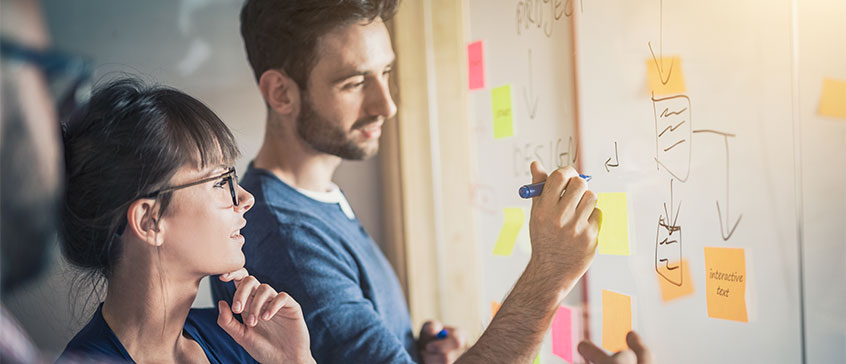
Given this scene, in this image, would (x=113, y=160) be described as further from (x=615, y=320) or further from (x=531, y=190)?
(x=615, y=320)

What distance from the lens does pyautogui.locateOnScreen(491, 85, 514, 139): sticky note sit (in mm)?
1256

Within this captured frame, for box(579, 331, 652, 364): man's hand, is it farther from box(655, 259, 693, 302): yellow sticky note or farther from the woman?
the woman

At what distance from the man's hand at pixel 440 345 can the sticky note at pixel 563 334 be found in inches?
9.7

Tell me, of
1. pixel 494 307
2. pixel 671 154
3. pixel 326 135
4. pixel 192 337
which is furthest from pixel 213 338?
pixel 671 154

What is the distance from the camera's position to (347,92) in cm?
115

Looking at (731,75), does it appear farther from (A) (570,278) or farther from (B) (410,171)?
(B) (410,171)

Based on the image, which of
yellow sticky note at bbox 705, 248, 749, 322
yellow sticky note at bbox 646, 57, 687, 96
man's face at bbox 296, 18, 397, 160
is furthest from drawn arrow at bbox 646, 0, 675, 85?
man's face at bbox 296, 18, 397, 160

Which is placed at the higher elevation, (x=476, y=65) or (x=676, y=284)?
(x=476, y=65)

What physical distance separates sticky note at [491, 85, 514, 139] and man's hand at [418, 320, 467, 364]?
0.45 metres

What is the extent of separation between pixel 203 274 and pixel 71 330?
0.19 m

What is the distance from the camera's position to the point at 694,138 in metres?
0.90

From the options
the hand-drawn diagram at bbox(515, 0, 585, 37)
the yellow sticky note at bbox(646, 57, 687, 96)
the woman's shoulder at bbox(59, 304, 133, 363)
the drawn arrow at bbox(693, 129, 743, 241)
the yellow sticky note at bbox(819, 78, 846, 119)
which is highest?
the hand-drawn diagram at bbox(515, 0, 585, 37)

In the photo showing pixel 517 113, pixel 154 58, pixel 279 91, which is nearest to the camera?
pixel 154 58

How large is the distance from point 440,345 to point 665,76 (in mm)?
746
